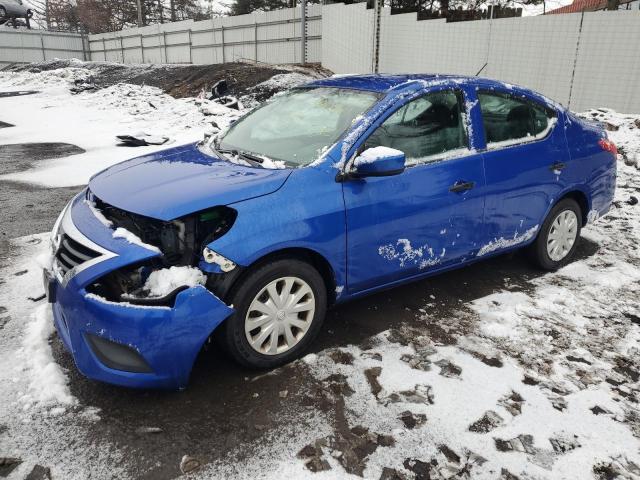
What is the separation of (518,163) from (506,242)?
61 centimetres

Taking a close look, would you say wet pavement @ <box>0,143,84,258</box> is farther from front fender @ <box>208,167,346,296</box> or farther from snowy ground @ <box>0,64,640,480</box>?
front fender @ <box>208,167,346,296</box>

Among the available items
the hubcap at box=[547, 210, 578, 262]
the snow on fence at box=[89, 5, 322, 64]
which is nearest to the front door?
the hubcap at box=[547, 210, 578, 262]

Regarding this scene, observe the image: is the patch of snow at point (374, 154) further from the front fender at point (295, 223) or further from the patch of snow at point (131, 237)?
the patch of snow at point (131, 237)

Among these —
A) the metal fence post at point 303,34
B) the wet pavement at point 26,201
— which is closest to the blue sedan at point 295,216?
the wet pavement at point 26,201

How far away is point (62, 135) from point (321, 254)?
10219 mm

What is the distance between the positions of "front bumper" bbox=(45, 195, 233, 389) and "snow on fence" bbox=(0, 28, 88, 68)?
39.3 m

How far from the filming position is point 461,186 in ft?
11.6

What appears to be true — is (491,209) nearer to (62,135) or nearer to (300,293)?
(300,293)

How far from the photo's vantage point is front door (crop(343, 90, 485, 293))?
312 centimetres

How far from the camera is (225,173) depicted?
9.91 ft

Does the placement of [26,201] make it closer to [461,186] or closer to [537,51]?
[461,186]

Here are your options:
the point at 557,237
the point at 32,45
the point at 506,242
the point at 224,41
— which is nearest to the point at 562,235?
the point at 557,237

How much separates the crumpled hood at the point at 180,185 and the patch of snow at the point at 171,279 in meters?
0.27

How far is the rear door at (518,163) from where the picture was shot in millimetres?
3773
